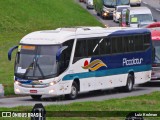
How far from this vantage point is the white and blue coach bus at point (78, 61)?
99.0ft

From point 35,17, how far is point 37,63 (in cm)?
4636

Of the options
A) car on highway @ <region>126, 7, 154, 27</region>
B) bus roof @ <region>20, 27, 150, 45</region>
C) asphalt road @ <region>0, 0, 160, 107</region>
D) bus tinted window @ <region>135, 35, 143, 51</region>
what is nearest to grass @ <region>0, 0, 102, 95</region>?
car on highway @ <region>126, 7, 154, 27</region>

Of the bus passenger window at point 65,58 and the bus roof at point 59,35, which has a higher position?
the bus roof at point 59,35

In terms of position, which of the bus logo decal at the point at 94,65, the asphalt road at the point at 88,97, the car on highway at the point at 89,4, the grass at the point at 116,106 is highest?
the car on highway at the point at 89,4

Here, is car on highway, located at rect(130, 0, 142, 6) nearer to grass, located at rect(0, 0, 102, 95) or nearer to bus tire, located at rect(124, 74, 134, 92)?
grass, located at rect(0, 0, 102, 95)

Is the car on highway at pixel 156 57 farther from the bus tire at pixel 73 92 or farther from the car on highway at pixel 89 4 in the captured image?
the car on highway at pixel 89 4

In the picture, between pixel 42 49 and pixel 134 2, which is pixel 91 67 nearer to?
pixel 42 49

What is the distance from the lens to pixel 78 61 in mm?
31547

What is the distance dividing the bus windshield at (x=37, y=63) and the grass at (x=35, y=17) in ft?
→ 103

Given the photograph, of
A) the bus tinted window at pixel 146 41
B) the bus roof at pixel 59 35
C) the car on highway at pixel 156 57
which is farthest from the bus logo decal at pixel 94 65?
the car on highway at pixel 156 57

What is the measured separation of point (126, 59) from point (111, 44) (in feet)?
4.76

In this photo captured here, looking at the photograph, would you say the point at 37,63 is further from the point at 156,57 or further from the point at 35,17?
the point at 35,17

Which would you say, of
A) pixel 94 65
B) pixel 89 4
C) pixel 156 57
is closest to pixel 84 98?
pixel 94 65

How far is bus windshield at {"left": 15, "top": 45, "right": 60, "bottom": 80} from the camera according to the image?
98.8ft
